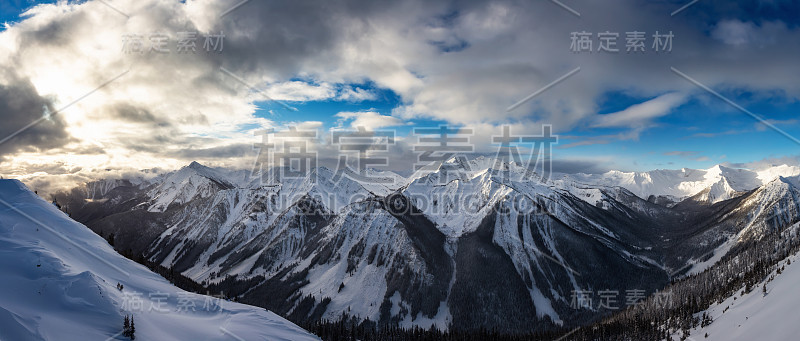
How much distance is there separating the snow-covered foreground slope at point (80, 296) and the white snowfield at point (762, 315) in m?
92.6

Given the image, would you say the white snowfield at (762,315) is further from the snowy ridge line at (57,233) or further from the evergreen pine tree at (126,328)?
the snowy ridge line at (57,233)

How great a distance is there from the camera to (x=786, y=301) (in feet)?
276

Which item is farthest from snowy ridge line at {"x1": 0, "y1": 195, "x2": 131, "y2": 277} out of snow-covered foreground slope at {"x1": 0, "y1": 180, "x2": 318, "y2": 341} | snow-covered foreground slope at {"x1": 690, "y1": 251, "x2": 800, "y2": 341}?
snow-covered foreground slope at {"x1": 690, "y1": 251, "x2": 800, "y2": 341}

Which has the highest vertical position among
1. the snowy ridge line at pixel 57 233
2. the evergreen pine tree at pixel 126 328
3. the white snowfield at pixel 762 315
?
the snowy ridge line at pixel 57 233

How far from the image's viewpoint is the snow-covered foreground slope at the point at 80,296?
3459 cm

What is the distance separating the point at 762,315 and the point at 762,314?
126cm

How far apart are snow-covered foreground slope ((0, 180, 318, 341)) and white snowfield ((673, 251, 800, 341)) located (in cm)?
9257

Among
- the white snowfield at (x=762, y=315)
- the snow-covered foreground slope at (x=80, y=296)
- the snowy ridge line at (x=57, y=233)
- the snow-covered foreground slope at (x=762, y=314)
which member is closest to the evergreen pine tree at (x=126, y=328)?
the snow-covered foreground slope at (x=80, y=296)

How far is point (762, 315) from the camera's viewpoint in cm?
8556

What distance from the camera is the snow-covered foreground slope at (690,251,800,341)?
71.0 m

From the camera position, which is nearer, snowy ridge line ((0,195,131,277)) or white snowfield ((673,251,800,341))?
→ snowy ridge line ((0,195,131,277))

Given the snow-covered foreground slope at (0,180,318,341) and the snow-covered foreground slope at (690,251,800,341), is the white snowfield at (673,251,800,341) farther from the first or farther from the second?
the snow-covered foreground slope at (0,180,318,341)

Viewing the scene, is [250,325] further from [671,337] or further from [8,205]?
[671,337]

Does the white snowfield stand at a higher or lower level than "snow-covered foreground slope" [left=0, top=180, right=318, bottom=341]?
lower
